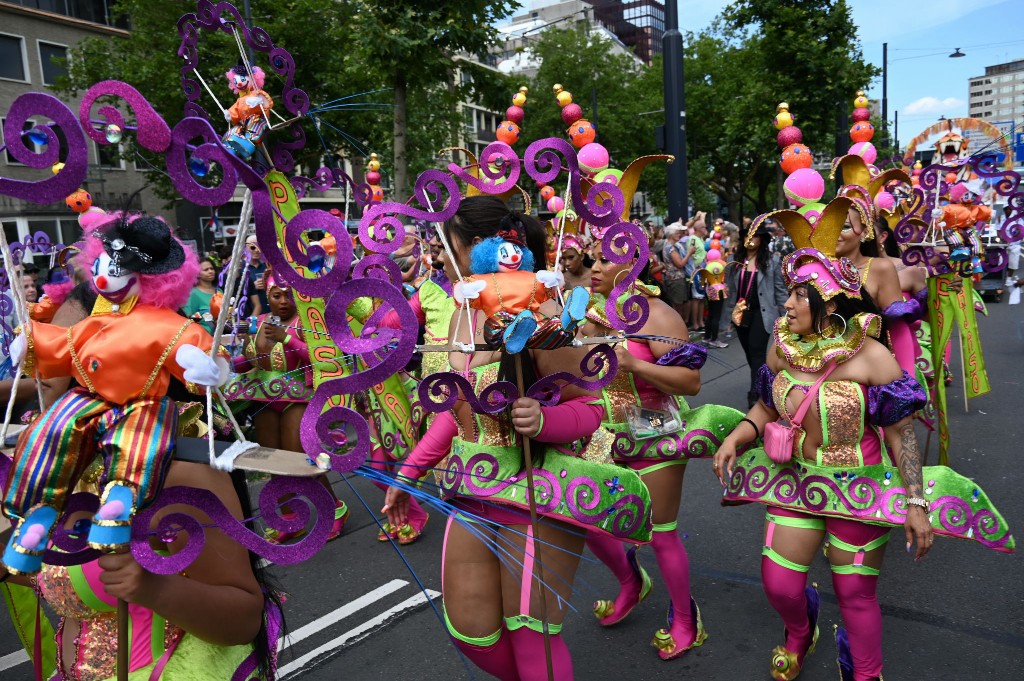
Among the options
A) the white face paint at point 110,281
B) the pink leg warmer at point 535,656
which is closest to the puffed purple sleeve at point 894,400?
the pink leg warmer at point 535,656

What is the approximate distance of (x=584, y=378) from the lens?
239 cm

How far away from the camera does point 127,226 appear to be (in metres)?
1.65

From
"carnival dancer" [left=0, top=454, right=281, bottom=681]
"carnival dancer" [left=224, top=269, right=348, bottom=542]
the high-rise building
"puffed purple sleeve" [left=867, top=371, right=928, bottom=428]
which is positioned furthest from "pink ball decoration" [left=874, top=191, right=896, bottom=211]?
the high-rise building

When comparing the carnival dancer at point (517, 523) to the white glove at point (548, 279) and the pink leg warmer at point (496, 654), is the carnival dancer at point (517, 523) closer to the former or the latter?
the pink leg warmer at point (496, 654)

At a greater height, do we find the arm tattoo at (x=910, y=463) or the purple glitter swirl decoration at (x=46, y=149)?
the purple glitter swirl decoration at (x=46, y=149)

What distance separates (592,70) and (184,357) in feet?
Result: 111

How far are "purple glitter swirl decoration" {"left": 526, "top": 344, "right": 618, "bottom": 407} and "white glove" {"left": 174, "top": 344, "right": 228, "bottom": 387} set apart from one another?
101cm

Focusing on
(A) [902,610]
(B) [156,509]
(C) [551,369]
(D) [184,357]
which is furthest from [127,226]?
(A) [902,610]

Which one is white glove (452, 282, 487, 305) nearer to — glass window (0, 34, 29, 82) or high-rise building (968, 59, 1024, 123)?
glass window (0, 34, 29, 82)

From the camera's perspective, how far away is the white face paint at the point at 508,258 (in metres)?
2.38

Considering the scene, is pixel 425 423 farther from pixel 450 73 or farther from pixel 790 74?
pixel 790 74

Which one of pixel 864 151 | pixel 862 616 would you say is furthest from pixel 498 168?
pixel 864 151

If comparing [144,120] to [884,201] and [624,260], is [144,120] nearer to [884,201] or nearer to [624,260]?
[624,260]

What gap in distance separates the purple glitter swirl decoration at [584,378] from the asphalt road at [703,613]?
116 centimetres
